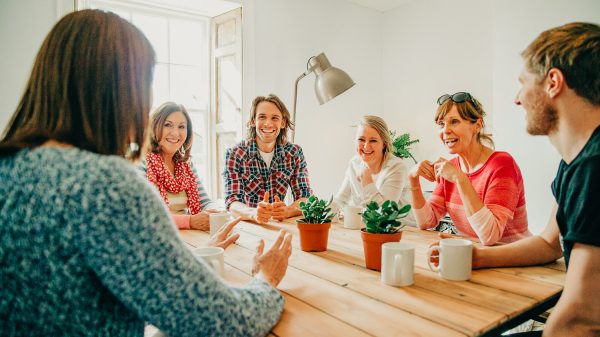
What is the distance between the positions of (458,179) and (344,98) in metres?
2.93

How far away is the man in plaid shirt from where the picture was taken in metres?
2.52

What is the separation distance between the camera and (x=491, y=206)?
1.56m

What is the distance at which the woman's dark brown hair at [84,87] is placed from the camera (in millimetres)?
682

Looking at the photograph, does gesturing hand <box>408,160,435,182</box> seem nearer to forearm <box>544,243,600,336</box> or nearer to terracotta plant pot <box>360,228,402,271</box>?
terracotta plant pot <box>360,228,402,271</box>

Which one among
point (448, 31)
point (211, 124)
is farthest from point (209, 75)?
point (448, 31)

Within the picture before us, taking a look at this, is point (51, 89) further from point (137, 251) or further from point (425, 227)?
point (425, 227)

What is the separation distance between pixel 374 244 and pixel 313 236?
0.89 ft

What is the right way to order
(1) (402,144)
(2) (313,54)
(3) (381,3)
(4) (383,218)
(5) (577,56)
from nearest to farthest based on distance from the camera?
(5) (577,56), (4) (383,218), (2) (313,54), (1) (402,144), (3) (381,3)

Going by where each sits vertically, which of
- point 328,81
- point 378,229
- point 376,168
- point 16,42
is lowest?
point 378,229

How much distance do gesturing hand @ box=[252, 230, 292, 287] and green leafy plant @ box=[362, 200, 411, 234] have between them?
247 millimetres

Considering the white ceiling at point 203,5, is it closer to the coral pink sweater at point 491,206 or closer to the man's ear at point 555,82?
the coral pink sweater at point 491,206

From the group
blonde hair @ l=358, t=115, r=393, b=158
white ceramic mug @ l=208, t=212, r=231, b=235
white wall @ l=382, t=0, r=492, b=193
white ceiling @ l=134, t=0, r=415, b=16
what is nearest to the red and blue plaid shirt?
blonde hair @ l=358, t=115, r=393, b=158

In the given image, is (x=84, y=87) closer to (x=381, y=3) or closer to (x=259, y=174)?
(x=259, y=174)

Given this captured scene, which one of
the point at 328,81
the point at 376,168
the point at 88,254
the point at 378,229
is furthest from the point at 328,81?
the point at 88,254
